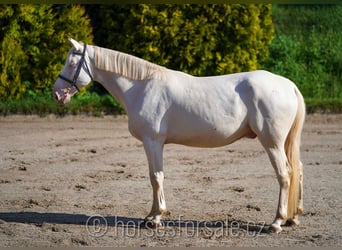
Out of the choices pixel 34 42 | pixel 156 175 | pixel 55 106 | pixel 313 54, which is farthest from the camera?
pixel 313 54

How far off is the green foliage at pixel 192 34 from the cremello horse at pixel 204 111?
7.06 m

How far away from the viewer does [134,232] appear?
7094mm

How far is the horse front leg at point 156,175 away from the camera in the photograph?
7.13 m

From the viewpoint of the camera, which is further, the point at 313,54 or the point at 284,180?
the point at 313,54

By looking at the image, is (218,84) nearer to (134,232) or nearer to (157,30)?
(134,232)

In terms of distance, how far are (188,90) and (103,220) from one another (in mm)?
1744

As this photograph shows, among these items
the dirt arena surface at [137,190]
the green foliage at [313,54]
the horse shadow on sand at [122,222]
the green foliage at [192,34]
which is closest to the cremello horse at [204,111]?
the horse shadow on sand at [122,222]

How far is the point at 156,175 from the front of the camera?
7176mm

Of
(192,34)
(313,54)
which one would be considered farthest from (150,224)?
(313,54)

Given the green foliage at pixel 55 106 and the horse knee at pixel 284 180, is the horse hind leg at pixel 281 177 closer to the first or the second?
the horse knee at pixel 284 180

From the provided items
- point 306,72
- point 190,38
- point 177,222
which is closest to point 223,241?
point 177,222


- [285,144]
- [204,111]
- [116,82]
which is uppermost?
[116,82]

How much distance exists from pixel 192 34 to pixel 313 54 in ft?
11.2

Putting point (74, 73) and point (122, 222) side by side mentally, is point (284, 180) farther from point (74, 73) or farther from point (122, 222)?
point (74, 73)
